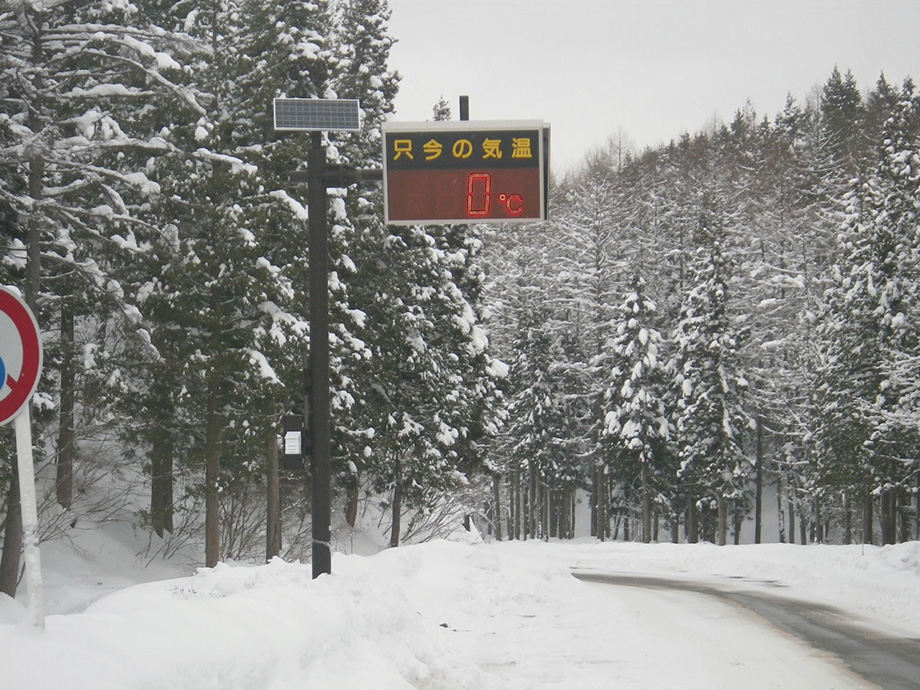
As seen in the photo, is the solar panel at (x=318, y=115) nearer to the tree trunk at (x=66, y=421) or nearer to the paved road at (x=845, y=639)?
the paved road at (x=845, y=639)

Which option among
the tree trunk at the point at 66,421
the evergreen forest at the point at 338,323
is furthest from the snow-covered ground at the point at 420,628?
the evergreen forest at the point at 338,323

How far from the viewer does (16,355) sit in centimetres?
579

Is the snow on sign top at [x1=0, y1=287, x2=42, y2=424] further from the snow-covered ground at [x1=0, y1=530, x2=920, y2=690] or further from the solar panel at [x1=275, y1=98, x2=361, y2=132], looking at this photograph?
the solar panel at [x1=275, y1=98, x2=361, y2=132]

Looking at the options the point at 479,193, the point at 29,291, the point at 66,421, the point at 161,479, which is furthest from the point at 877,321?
the point at 29,291

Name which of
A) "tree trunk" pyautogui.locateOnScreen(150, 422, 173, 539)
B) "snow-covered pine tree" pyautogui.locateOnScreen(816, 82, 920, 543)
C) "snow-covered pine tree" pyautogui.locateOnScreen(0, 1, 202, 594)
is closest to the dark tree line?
"snow-covered pine tree" pyautogui.locateOnScreen(816, 82, 920, 543)

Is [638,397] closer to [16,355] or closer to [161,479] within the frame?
[161,479]

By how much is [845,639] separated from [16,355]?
10802 mm

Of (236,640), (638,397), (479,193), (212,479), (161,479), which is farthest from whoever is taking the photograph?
(638,397)

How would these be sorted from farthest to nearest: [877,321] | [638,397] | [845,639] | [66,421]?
[638,397]
[877,321]
[66,421]
[845,639]

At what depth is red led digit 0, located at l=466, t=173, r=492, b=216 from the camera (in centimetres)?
1213

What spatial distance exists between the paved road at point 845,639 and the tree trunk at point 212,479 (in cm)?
1087

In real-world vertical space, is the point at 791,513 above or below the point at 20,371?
below

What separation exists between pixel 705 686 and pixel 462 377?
82.5ft

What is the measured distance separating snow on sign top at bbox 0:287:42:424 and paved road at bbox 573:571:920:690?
316 inches
